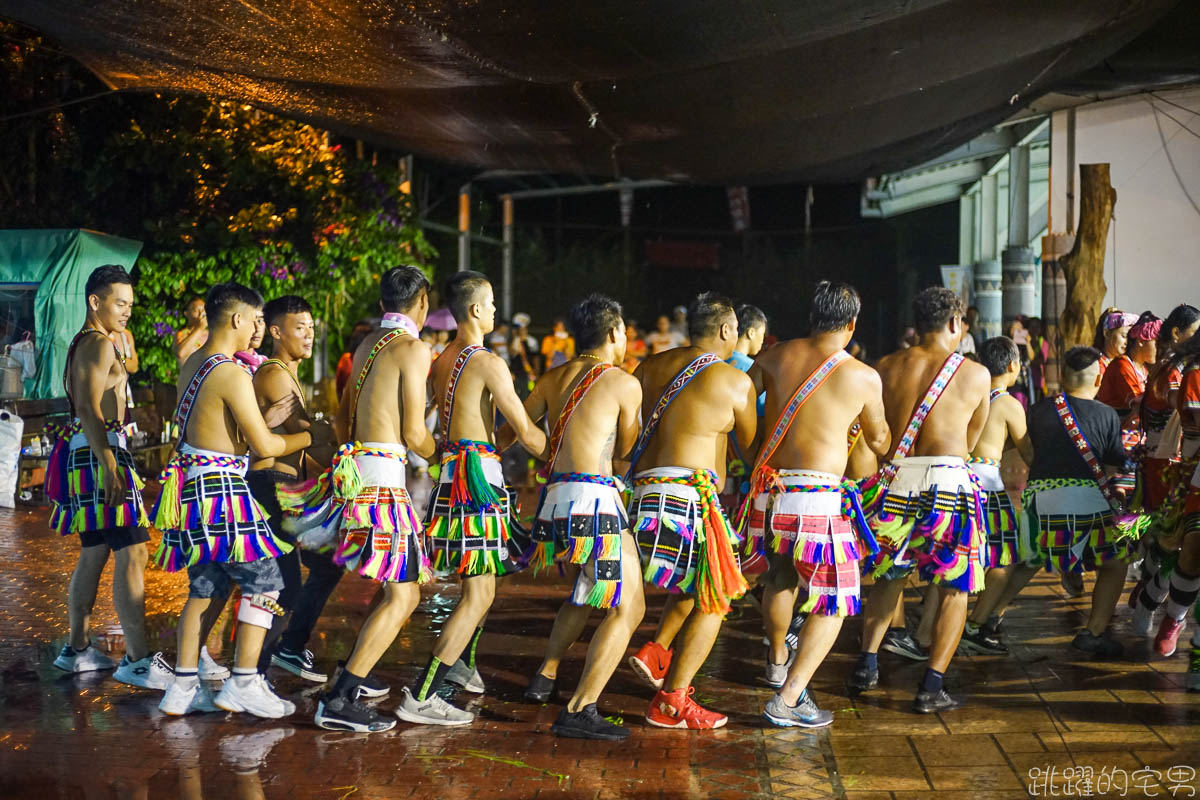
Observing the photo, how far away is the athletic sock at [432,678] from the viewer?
203 inches

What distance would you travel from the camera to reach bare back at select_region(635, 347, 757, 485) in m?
5.08

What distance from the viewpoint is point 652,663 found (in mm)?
5613


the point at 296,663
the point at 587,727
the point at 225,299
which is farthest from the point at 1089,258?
the point at 225,299

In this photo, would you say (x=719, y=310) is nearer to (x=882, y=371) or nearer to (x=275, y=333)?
(x=882, y=371)

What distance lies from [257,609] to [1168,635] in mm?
4438

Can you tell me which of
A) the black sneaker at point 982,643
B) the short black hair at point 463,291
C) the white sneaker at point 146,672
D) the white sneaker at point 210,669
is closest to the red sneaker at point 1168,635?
the black sneaker at point 982,643

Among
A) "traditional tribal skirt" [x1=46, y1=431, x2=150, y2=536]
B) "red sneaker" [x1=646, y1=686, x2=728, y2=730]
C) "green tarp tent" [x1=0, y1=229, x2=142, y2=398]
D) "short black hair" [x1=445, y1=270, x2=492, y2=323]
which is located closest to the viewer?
"red sneaker" [x1=646, y1=686, x2=728, y2=730]

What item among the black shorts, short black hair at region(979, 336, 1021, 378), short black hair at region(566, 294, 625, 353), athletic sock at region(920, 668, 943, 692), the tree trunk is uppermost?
the tree trunk

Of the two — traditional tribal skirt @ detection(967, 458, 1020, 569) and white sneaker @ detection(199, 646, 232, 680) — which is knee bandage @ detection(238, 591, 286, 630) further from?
traditional tribal skirt @ detection(967, 458, 1020, 569)

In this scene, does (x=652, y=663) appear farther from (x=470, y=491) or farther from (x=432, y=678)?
(x=470, y=491)

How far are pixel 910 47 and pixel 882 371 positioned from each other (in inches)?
90.1

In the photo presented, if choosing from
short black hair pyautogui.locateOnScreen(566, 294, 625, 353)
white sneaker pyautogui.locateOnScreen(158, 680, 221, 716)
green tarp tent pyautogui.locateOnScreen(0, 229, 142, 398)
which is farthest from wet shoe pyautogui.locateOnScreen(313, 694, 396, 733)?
green tarp tent pyautogui.locateOnScreen(0, 229, 142, 398)

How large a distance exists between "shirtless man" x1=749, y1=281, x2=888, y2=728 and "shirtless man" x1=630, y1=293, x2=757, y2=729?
0.59 feet

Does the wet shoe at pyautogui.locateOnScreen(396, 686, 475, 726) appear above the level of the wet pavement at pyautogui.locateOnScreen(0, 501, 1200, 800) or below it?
above
